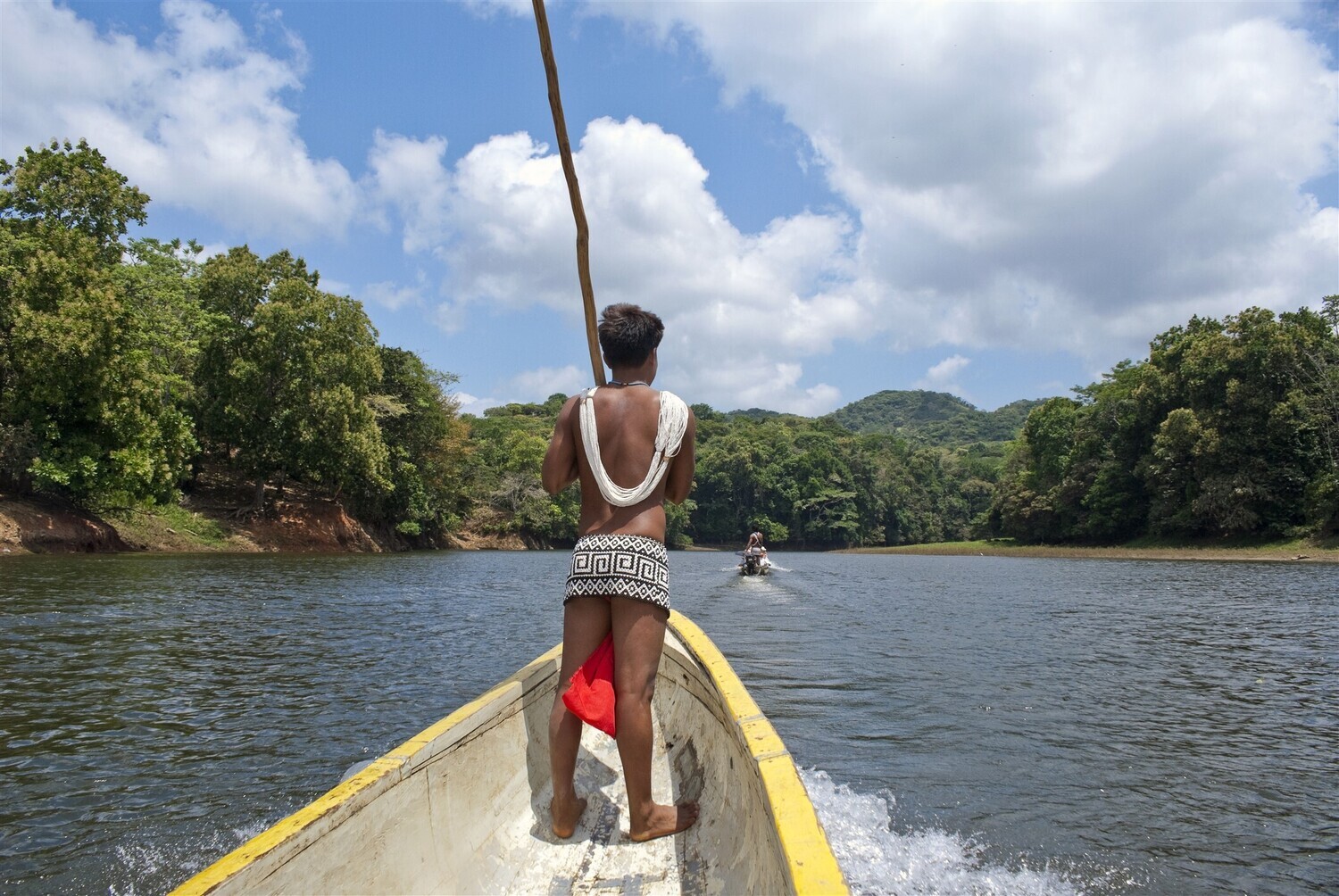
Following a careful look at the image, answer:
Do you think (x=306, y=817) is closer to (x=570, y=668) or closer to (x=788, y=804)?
(x=570, y=668)

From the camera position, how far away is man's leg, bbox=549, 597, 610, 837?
3021mm

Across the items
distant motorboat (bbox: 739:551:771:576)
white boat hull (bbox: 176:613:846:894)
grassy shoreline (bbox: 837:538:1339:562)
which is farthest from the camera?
grassy shoreline (bbox: 837:538:1339:562)

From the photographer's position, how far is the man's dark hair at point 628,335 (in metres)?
3.15

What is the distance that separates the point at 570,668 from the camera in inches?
120

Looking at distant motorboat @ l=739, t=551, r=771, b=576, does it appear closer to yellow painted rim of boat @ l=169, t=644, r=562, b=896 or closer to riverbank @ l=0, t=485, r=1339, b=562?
riverbank @ l=0, t=485, r=1339, b=562

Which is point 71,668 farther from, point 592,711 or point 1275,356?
point 1275,356

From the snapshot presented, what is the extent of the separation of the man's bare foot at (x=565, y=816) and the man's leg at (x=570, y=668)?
0.04ft

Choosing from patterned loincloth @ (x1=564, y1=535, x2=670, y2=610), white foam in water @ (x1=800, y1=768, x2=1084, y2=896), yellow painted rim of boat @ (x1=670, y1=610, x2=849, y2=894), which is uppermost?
patterned loincloth @ (x1=564, y1=535, x2=670, y2=610)

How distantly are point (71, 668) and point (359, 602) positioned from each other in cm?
778

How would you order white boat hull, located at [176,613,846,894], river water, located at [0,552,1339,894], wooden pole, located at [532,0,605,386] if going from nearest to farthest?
white boat hull, located at [176,613,846,894], wooden pole, located at [532,0,605,386], river water, located at [0,552,1339,894]

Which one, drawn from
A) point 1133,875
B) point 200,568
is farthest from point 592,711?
point 200,568

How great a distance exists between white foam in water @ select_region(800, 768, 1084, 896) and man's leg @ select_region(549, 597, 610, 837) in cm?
195

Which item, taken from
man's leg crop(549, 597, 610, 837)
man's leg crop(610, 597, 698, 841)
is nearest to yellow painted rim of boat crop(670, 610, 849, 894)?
man's leg crop(610, 597, 698, 841)

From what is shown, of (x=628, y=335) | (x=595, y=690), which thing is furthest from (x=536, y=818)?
(x=628, y=335)
